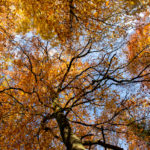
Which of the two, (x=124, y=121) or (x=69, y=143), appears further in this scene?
(x=124, y=121)

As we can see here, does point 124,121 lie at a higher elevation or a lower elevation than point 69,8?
lower

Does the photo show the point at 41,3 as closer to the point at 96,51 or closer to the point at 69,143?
the point at 96,51

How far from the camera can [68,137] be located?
168 inches

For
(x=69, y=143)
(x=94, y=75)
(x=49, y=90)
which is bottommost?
(x=69, y=143)

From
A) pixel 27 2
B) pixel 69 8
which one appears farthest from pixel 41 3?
pixel 69 8

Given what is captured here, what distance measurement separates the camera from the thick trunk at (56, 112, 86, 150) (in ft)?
12.0

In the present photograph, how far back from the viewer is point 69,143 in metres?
3.97

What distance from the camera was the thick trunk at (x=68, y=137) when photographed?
3646mm

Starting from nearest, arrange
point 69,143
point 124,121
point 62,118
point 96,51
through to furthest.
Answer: point 69,143
point 62,118
point 96,51
point 124,121

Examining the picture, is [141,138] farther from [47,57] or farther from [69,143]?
[47,57]

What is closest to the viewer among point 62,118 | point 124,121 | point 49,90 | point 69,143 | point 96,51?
point 69,143

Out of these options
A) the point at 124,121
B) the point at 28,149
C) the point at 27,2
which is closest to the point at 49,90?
the point at 28,149

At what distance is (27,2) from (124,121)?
11524 millimetres

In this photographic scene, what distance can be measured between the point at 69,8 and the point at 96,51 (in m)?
3.49
